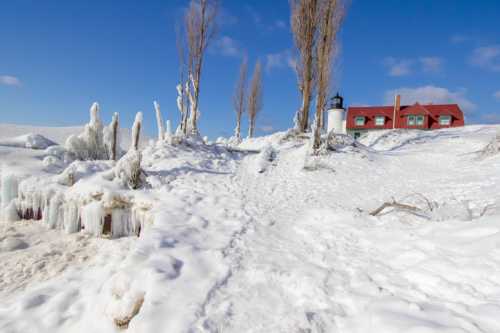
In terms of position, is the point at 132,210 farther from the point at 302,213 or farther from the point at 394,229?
the point at 394,229

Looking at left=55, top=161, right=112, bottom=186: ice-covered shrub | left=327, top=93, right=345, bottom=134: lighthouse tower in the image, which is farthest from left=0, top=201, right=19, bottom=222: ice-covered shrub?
left=327, top=93, right=345, bottom=134: lighthouse tower

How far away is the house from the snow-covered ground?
22.4 m

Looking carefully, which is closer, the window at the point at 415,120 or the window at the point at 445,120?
the window at the point at 445,120

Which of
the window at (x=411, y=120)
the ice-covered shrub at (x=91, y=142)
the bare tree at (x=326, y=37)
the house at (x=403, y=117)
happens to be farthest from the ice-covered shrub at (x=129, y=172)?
the window at (x=411, y=120)

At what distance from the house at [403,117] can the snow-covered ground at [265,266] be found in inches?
880

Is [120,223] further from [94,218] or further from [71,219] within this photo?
[71,219]

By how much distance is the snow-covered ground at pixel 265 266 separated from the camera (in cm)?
195

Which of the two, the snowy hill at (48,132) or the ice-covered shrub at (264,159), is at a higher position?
the snowy hill at (48,132)

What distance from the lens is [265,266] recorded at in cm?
271

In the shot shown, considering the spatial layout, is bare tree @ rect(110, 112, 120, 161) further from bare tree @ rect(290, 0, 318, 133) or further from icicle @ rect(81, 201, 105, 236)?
bare tree @ rect(290, 0, 318, 133)

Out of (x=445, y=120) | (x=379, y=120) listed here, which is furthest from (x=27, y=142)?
(x=445, y=120)

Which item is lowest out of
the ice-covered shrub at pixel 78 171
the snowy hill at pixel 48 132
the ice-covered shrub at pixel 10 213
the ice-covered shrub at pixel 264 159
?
the ice-covered shrub at pixel 10 213

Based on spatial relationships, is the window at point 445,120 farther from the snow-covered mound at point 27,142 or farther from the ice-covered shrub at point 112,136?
the snow-covered mound at point 27,142

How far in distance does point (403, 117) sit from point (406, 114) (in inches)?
14.6
